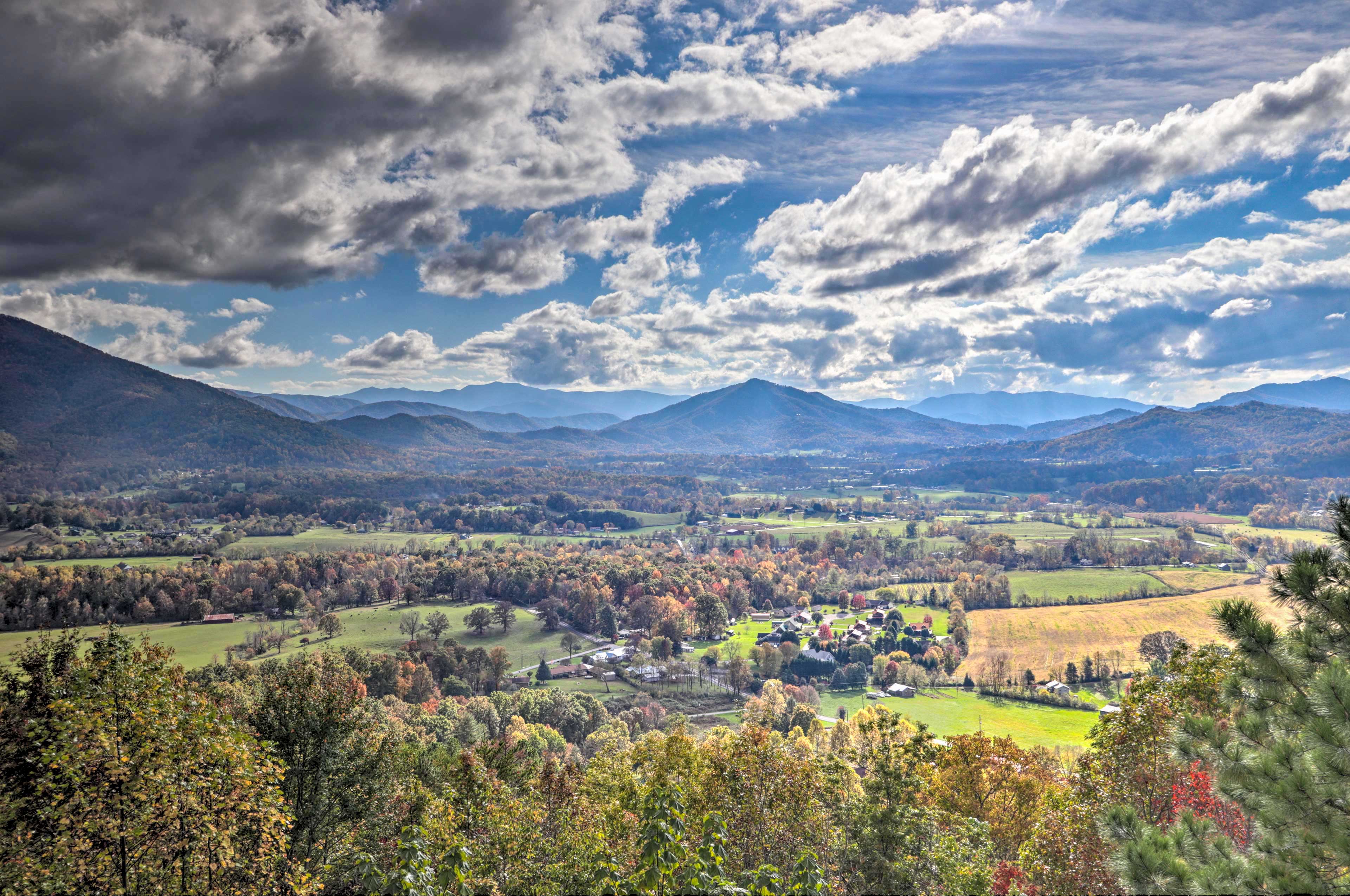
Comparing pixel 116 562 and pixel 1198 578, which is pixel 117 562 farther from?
pixel 1198 578

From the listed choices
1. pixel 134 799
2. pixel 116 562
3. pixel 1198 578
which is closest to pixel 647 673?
pixel 134 799

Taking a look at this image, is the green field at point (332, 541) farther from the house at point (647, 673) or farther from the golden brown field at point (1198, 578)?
the golden brown field at point (1198, 578)

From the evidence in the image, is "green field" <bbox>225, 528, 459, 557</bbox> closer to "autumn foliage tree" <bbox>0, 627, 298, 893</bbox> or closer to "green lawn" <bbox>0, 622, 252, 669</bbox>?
"green lawn" <bbox>0, 622, 252, 669</bbox>

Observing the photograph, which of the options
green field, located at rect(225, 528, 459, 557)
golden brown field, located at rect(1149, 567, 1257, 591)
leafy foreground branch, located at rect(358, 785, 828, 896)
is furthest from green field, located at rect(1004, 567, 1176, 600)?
green field, located at rect(225, 528, 459, 557)

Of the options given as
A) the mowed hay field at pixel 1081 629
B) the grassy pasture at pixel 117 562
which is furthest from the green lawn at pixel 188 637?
the mowed hay field at pixel 1081 629

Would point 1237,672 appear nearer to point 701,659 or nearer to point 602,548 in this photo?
point 701,659

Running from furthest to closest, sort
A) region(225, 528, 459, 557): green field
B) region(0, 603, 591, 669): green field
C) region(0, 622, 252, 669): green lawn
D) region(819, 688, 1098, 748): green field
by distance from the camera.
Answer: region(225, 528, 459, 557): green field < region(0, 603, 591, 669): green field < region(0, 622, 252, 669): green lawn < region(819, 688, 1098, 748): green field
